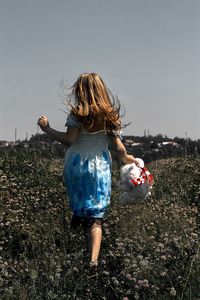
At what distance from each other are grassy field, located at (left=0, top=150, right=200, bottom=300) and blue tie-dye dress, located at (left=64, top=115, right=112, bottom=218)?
298 millimetres

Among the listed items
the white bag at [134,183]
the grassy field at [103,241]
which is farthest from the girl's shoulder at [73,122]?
A: the grassy field at [103,241]

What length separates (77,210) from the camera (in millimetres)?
4555

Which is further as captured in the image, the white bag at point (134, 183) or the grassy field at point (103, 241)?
the white bag at point (134, 183)

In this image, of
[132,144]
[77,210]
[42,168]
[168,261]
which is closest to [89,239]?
[77,210]

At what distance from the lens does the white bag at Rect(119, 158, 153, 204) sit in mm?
4770

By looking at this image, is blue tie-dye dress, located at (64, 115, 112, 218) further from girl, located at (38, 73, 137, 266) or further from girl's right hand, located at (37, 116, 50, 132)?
girl's right hand, located at (37, 116, 50, 132)

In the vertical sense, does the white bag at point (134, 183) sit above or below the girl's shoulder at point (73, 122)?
below

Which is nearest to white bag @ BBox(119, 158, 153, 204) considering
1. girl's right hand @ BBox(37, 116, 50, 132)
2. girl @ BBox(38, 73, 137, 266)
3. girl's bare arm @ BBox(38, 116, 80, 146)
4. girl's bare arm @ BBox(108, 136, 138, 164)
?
girl's bare arm @ BBox(108, 136, 138, 164)

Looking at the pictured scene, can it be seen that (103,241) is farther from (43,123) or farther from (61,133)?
(43,123)

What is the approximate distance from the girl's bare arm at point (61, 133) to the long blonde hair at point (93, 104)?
0.29 feet

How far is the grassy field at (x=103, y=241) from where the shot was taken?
3.31 metres

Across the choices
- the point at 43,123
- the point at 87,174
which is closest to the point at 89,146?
the point at 87,174

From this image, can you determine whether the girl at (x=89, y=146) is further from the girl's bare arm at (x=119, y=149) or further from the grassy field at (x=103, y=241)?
the grassy field at (x=103, y=241)

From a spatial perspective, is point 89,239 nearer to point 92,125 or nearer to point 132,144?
point 92,125
